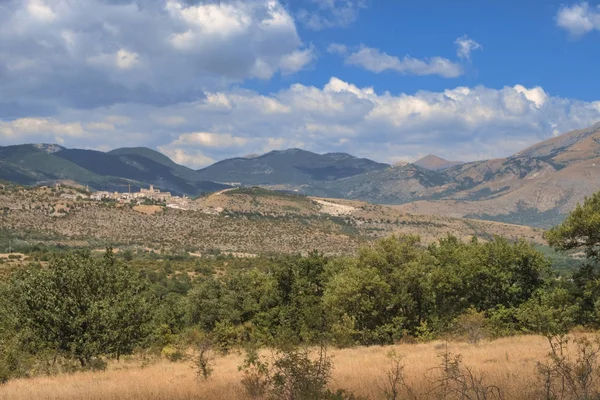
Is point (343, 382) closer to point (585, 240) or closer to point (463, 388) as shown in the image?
point (463, 388)

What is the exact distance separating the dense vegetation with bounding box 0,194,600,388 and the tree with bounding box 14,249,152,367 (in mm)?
61

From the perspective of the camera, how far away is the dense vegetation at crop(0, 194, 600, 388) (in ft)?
83.4

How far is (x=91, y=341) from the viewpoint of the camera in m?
25.5

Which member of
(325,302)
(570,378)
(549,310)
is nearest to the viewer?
(570,378)

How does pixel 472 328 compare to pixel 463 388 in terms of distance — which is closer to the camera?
pixel 463 388

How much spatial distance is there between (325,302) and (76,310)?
1822 cm

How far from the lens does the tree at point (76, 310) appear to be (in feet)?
81.8

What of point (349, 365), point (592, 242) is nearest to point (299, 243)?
point (592, 242)

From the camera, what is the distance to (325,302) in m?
37.1

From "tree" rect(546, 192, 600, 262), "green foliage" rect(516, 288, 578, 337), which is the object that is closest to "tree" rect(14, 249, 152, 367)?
"green foliage" rect(516, 288, 578, 337)

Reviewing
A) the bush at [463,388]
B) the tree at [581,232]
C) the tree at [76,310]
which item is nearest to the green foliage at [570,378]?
the bush at [463,388]

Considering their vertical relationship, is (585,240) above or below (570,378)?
above

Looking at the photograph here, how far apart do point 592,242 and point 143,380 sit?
103 ft

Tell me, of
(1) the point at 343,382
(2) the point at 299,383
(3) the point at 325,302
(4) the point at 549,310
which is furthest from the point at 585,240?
(2) the point at 299,383
